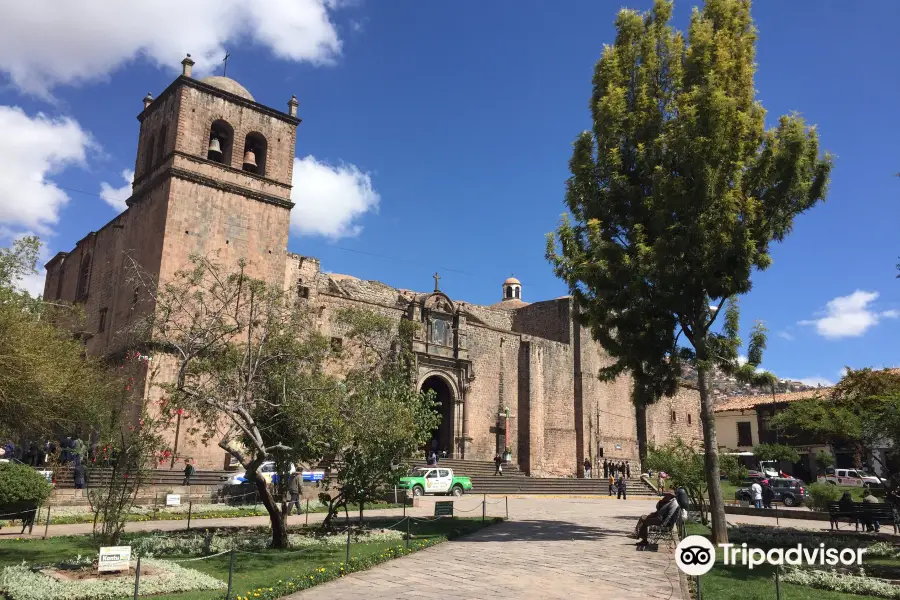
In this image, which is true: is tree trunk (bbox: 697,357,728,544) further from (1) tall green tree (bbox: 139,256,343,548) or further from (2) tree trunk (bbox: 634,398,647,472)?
(2) tree trunk (bbox: 634,398,647,472)

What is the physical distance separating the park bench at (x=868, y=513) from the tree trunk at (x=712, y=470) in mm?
3933

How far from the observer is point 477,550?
1004 cm

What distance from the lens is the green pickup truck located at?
20.7 metres

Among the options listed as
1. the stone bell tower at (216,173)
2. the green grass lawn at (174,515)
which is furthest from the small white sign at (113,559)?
the stone bell tower at (216,173)

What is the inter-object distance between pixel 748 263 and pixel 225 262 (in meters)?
17.6

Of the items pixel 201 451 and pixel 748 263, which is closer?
pixel 748 263

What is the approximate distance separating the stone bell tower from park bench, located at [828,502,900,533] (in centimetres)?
1813

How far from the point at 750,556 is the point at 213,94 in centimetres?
2220

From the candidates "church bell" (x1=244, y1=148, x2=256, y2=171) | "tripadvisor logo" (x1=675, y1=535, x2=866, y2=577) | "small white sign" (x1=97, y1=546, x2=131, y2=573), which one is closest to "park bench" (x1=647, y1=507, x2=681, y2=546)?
"tripadvisor logo" (x1=675, y1=535, x2=866, y2=577)

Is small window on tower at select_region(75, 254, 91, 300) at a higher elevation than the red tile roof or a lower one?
higher

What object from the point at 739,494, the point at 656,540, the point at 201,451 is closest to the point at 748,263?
the point at 656,540

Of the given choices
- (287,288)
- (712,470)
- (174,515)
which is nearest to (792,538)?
(712,470)

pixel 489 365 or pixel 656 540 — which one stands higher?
pixel 489 365

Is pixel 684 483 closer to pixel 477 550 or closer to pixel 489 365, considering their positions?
pixel 477 550
